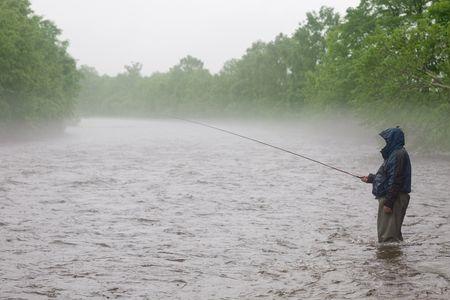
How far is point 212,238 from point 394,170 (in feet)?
13.5

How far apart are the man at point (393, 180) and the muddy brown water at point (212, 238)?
2.37 feet

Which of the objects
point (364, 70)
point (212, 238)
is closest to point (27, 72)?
point (364, 70)

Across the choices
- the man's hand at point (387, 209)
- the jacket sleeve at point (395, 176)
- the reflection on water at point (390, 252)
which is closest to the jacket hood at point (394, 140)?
the jacket sleeve at point (395, 176)

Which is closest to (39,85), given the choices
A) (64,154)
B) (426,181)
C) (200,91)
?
(64,154)

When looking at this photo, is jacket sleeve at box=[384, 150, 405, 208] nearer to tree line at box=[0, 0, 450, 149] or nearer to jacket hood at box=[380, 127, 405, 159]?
jacket hood at box=[380, 127, 405, 159]

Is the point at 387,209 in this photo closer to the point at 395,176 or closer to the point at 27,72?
the point at 395,176

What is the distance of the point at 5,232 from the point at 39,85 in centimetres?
4135

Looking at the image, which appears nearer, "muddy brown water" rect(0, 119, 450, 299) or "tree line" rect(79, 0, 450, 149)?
"muddy brown water" rect(0, 119, 450, 299)

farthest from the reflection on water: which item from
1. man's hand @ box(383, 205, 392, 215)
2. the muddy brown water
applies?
man's hand @ box(383, 205, 392, 215)

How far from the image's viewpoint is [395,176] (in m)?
10.1

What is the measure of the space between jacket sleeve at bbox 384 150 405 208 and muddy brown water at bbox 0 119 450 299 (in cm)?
103

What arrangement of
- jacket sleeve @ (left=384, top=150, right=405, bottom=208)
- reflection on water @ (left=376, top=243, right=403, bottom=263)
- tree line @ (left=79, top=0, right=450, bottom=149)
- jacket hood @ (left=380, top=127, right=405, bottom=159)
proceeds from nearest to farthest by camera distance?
reflection on water @ (left=376, top=243, right=403, bottom=263) < jacket sleeve @ (left=384, top=150, right=405, bottom=208) < jacket hood @ (left=380, top=127, right=405, bottom=159) < tree line @ (left=79, top=0, right=450, bottom=149)

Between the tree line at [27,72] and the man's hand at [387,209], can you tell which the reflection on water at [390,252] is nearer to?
the man's hand at [387,209]

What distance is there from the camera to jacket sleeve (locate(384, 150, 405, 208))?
10.1 metres
